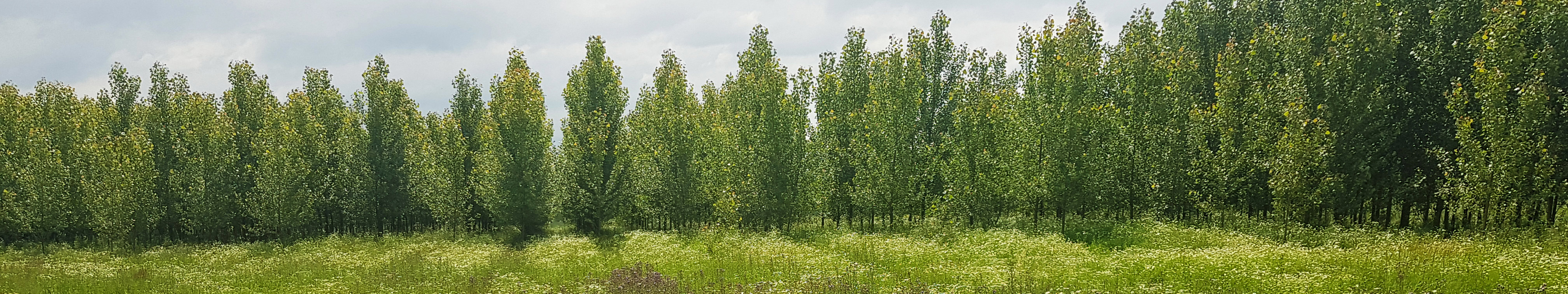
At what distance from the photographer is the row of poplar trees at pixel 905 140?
1905cm

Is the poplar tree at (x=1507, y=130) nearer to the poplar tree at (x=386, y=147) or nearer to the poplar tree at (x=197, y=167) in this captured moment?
the poplar tree at (x=386, y=147)

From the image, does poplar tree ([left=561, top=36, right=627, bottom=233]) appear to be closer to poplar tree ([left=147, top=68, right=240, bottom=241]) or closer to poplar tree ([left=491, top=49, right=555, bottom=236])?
poplar tree ([left=491, top=49, right=555, bottom=236])

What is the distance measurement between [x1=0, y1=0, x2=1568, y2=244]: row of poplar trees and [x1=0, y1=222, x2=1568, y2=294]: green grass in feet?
8.89

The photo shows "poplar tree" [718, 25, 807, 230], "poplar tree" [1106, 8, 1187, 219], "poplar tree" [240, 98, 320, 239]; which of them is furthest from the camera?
"poplar tree" [240, 98, 320, 239]

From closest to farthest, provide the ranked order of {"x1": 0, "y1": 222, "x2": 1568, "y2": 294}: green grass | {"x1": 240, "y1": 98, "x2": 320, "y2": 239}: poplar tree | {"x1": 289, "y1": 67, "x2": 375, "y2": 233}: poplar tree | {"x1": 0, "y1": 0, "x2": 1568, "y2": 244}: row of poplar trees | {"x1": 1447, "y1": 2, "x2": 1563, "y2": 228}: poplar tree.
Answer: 1. {"x1": 0, "y1": 222, "x2": 1568, "y2": 294}: green grass
2. {"x1": 1447, "y1": 2, "x2": 1563, "y2": 228}: poplar tree
3. {"x1": 0, "y1": 0, "x2": 1568, "y2": 244}: row of poplar trees
4. {"x1": 240, "y1": 98, "x2": 320, "y2": 239}: poplar tree
5. {"x1": 289, "y1": 67, "x2": 375, "y2": 233}: poplar tree

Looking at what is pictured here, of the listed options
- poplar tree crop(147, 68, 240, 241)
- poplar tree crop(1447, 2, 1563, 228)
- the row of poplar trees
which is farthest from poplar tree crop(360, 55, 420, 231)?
poplar tree crop(1447, 2, 1563, 228)

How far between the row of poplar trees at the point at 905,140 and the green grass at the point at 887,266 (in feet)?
8.89

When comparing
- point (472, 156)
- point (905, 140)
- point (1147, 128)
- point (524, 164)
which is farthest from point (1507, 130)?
point (472, 156)

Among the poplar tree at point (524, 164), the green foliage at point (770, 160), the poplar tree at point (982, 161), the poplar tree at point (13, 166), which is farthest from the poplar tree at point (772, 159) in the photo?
the poplar tree at point (13, 166)

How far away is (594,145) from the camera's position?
34656 mm

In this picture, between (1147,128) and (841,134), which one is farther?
(841,134)

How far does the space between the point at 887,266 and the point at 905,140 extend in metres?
13.3

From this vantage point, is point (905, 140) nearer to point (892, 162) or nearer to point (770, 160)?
point (892, 162)

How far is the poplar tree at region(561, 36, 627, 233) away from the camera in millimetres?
34469
